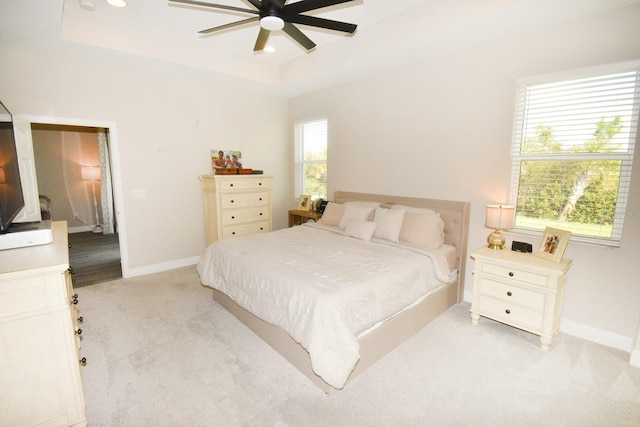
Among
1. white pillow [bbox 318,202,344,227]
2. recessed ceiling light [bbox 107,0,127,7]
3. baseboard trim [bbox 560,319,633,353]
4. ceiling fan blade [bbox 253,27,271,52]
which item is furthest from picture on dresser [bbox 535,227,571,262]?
recessed ceiling light [bbox 107,0,127,7]

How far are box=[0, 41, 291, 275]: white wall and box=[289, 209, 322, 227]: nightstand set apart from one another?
1025 millimetres

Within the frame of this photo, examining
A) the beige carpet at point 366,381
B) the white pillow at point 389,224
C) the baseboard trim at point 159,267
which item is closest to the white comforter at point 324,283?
the white pillow at point 389,224

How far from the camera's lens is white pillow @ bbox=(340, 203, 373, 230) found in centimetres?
361

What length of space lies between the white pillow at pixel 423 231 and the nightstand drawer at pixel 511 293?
56 cm

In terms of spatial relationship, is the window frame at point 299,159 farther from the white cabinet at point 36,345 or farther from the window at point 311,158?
the white cabinet at point 36,345

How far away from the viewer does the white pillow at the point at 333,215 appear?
4011mm

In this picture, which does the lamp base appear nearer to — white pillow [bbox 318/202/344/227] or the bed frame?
the bed frame

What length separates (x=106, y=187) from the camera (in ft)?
21.9

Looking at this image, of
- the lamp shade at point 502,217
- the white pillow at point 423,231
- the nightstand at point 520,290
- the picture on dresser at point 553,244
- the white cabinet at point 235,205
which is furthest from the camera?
the white cabinet at point 235,205

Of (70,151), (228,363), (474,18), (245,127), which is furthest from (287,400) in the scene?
(70,151)

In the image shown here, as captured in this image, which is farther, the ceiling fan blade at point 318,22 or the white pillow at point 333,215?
the white pillow at point 333,215

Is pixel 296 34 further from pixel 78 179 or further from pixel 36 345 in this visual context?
pixel 78 179

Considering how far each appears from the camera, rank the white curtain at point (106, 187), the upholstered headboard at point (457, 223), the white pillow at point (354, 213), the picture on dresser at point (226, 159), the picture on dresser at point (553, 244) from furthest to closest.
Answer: the white curtain at point (106, 187), the picture on dresser at point (226, 159), the white pillow at point (354, 213), the upholstered headboard at point (457, 223), the picture on dresser at point (553, 244)

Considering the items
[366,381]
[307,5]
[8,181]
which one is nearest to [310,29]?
[307,5]
